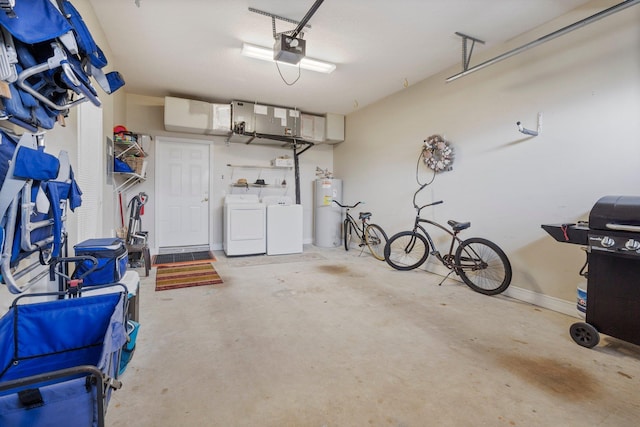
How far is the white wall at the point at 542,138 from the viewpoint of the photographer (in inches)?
97.4

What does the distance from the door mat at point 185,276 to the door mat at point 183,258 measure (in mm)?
272

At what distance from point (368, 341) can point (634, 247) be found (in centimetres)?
182

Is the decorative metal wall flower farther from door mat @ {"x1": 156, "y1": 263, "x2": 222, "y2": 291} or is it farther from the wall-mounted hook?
door mat @ {"x1": 156, "y1": 263, "x2": 222, "y2": 291}

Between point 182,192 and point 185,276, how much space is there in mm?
2142

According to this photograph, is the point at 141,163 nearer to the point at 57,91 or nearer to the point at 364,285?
the point at 57,91

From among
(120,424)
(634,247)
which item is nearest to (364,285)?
(634,247)

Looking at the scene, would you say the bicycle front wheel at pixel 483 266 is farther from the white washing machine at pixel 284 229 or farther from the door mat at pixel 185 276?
the door mat at pixel 185 276

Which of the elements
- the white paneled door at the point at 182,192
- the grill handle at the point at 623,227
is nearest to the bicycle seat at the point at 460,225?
the grill handle at the point at 623,227

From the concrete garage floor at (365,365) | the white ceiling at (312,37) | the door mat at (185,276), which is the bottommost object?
the concrete garage floor at (365,365)

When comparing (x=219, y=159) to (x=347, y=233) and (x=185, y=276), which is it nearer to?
(x=185, y=276)

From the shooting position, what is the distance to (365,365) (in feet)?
6.16

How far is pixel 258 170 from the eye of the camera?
6004mm

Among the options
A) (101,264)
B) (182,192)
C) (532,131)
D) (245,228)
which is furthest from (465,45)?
(182,192)

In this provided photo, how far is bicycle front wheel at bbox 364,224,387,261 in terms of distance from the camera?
5.11 meters
